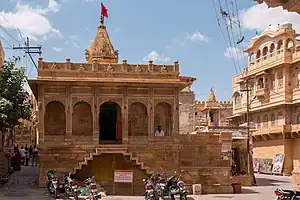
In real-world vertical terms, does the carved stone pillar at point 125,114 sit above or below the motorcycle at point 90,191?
above

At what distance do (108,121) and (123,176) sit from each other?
5.28m

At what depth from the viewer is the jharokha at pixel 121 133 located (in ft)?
76.8

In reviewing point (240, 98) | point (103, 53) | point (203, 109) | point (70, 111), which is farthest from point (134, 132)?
point (203, 109)

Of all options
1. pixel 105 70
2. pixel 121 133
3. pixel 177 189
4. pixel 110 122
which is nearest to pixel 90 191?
pixel 177 189

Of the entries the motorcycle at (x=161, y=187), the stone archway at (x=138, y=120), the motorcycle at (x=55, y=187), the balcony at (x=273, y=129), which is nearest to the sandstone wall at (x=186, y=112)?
the balcony at (x=273, y=129)

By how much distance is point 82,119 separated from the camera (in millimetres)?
25188

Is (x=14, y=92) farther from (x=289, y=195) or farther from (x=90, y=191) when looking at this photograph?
(x=289, y=195)

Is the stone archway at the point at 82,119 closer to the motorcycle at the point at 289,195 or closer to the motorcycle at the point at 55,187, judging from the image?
the motorcycle at the point at 55,187

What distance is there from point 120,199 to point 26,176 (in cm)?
897

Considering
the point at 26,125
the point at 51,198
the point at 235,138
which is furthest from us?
the point at 26,125

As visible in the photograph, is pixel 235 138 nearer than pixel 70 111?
No

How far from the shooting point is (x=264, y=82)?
→ 42.6m

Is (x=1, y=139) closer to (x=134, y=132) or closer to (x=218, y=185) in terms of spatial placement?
(x=134, y=132)

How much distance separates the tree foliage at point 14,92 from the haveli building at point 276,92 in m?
23.2
